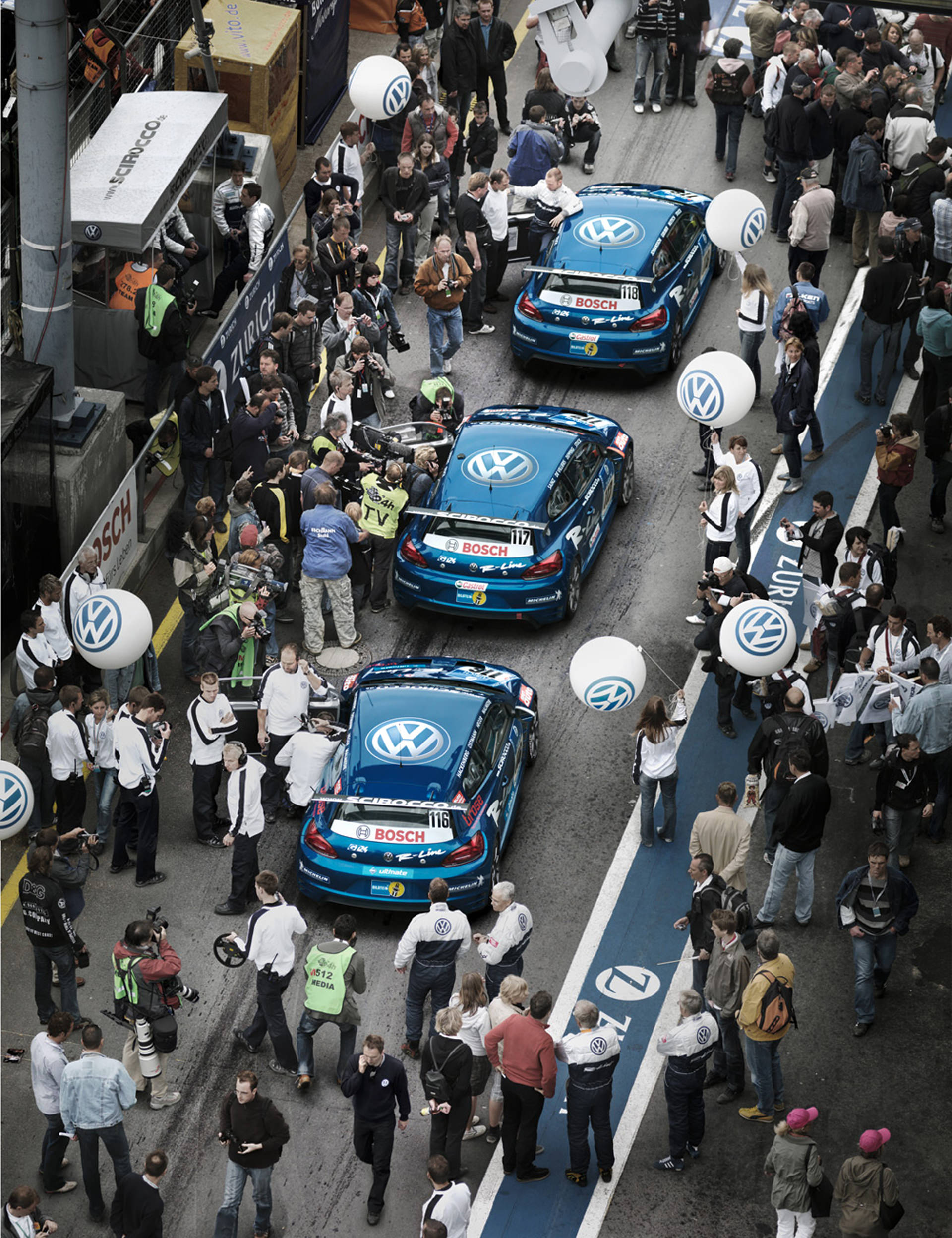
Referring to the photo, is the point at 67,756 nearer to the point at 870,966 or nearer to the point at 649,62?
the point at 870,966

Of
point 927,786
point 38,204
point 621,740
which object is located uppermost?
point 38,204

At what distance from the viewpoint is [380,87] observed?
2431 cm

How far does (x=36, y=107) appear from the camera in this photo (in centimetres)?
1786

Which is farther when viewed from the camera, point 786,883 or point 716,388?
point 716,388

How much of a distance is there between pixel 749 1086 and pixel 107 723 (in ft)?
19.8

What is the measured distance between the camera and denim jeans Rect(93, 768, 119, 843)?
56.5 ft

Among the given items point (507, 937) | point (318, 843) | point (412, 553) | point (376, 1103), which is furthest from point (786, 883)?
point (412, 553)

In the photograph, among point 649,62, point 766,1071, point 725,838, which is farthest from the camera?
point 649,62

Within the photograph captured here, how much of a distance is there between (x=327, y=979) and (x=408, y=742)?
2758 millimetres

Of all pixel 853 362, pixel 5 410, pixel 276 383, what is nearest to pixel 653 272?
pixel 853 362

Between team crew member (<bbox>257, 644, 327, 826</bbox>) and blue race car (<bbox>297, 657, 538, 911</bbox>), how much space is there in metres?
0.46

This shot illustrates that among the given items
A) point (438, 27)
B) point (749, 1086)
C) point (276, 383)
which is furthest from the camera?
point (438, 27)

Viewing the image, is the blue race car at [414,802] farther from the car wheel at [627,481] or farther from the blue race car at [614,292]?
the blue race car at [614,292]

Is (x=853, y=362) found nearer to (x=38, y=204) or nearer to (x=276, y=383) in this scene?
(x=276, y=383)
